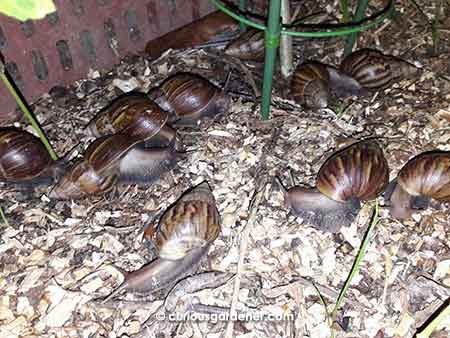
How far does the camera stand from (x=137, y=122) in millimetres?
1657

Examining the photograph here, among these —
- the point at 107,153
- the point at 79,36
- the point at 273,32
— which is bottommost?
the point at 107,153

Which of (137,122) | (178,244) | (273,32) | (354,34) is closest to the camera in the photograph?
(178,244)

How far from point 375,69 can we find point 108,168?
101 cm

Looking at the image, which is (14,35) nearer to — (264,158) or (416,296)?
(264,158)

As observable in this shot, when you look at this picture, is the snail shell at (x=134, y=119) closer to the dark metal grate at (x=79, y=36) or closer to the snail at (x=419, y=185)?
the dark metal grate at (x=79, y=36)

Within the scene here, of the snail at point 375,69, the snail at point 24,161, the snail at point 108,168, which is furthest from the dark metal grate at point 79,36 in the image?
the snail at point 375,69

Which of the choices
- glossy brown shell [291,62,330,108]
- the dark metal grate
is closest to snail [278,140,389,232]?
glossy brown shell [291,62,330,108]

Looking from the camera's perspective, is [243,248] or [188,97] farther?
[188,97]

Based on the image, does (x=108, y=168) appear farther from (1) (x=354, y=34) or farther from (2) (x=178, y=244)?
(1) (x=354, y=34)

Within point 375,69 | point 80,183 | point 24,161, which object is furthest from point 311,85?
point 24,161

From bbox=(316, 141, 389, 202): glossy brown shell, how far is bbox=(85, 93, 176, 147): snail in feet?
1.82

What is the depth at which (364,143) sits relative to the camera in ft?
5.18

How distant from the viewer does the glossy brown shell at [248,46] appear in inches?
76.9
